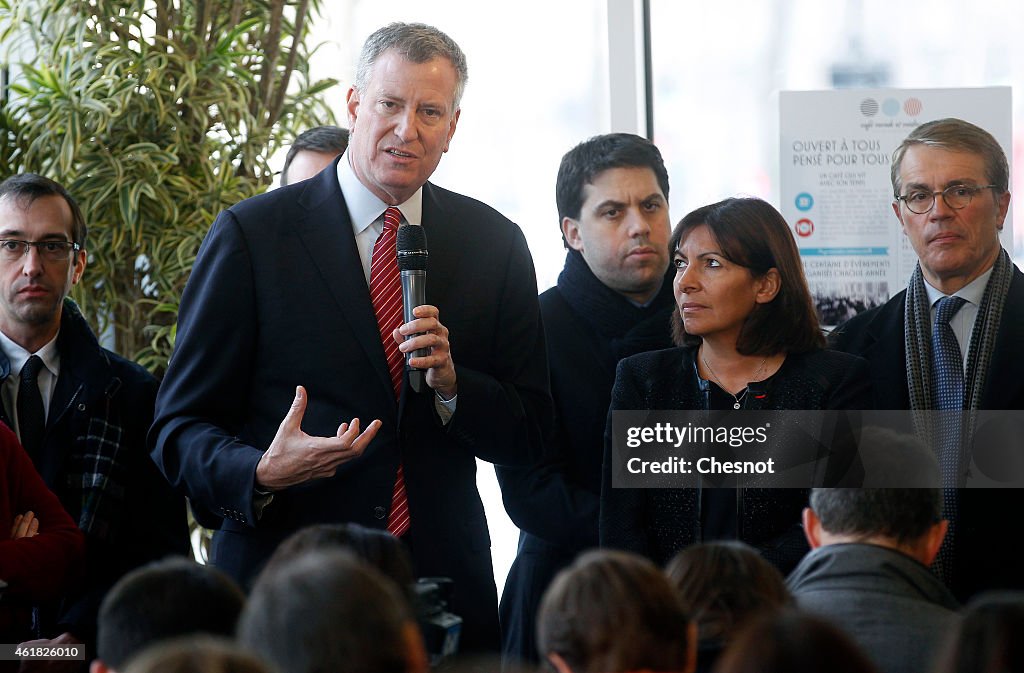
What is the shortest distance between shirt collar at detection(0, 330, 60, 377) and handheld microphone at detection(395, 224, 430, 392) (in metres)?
1.26

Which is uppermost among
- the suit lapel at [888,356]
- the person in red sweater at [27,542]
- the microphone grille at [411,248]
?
the microphone grille at [411,248]

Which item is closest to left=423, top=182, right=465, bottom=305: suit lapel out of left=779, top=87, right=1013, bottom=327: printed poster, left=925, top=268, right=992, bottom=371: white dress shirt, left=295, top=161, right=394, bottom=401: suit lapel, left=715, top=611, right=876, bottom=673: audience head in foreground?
left=295, top=161, right=394, bottom=401: suit lapel

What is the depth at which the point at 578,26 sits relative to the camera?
17.7 feet

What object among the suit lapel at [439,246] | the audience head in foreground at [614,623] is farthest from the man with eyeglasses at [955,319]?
the audience head in foreground at [614,623]

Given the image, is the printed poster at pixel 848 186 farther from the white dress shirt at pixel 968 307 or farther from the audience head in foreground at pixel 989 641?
the audience head in foreground at pixel 989 641

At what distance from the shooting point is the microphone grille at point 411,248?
2600mm

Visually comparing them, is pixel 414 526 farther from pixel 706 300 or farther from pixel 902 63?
pixel 902 63

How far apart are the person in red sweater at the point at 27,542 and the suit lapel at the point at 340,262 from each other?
0.92 m

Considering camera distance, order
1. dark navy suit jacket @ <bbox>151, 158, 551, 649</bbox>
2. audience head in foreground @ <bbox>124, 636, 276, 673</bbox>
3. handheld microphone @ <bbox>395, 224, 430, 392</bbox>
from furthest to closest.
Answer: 1. dark navy suit jacket @ <bbox>151, 158, 551, 649</bbox>
2. handheld microphone @ <bbox>395, 224, 430, 392</bbox>
3. audience head in foreground @ <bbox>124, 636, 276, 673</bbox>

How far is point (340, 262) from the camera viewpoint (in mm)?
2754

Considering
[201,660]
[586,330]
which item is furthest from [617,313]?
[201,660]

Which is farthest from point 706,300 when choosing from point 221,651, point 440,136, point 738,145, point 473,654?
point 738,145

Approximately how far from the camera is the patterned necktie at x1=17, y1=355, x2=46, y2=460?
130 inches

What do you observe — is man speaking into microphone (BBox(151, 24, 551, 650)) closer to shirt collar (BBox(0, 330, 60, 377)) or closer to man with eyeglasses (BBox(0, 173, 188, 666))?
man with eyeglasses (BBox(0, 173, 188, 666))
